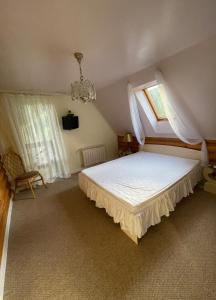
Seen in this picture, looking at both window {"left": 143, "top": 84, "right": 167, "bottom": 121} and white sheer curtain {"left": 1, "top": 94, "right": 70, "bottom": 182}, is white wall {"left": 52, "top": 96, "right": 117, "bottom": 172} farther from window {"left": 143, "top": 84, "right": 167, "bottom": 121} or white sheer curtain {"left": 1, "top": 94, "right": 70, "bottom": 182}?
window {"left": 143, "top": 84, "right": 167, "bottom": 121}

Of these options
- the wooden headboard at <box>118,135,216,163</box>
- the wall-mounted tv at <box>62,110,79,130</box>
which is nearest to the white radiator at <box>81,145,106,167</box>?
the wooden headboard at <box>118,135,216,163</box>

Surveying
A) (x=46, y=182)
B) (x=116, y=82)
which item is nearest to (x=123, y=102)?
(x=116, y=82)

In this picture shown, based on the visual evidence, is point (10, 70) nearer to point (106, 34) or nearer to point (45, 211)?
point (106, 34)

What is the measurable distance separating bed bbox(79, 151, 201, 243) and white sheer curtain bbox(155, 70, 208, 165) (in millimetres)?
407

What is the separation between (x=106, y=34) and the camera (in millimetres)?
1531

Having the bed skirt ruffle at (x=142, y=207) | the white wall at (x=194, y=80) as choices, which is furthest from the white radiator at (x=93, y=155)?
the bed skirt ruffle at (x=142, y=207)

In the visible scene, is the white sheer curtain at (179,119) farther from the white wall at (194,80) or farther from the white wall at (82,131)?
the white wall at (82,131)

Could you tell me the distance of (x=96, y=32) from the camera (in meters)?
1.49

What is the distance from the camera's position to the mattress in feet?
6.31

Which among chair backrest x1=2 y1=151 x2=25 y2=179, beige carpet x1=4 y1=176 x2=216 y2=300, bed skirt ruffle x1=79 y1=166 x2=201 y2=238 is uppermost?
chair backrest x1=2 y1=151 x2=25 y2=179

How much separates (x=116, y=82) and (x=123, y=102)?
54cm

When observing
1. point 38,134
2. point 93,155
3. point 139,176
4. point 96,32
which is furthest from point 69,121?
point 96,32

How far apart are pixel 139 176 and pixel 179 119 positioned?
4.29ft

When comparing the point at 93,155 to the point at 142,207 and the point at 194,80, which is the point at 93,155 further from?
the point at 194,80
